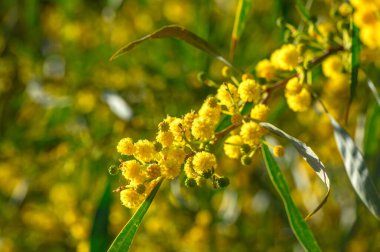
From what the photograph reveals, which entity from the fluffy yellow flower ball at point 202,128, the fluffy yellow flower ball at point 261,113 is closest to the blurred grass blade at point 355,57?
the fluffy yellow flower ball at point 261,113

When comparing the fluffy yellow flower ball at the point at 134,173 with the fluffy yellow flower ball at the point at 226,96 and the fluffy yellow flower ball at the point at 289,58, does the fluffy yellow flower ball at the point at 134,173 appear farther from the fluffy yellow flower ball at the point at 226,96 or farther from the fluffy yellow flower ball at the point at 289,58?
the fluffy yellow flower ball at the point at 289,58

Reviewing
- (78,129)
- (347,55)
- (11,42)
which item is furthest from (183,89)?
(11,42)

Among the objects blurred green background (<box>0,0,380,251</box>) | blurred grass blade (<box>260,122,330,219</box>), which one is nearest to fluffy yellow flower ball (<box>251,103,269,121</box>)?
blurred grass blade (<box>260,122,330,219</box>)

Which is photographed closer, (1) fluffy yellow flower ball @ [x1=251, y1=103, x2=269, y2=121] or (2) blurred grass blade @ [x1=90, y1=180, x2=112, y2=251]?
(1) fluffy yellow flower ball @ [x1=251, y1=103, x2=269, y2=121]

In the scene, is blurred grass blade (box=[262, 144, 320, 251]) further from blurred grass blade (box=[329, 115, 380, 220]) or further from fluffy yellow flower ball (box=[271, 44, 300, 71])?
fluffy yellow flower ball (box=[271, 44, 300, 71])

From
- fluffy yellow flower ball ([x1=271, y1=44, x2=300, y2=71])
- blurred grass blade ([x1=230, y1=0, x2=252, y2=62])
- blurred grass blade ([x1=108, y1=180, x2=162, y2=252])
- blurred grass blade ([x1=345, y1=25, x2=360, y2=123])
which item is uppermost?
blurred grass blade ([x1=230, y1=0, x2=252, y2=62])
